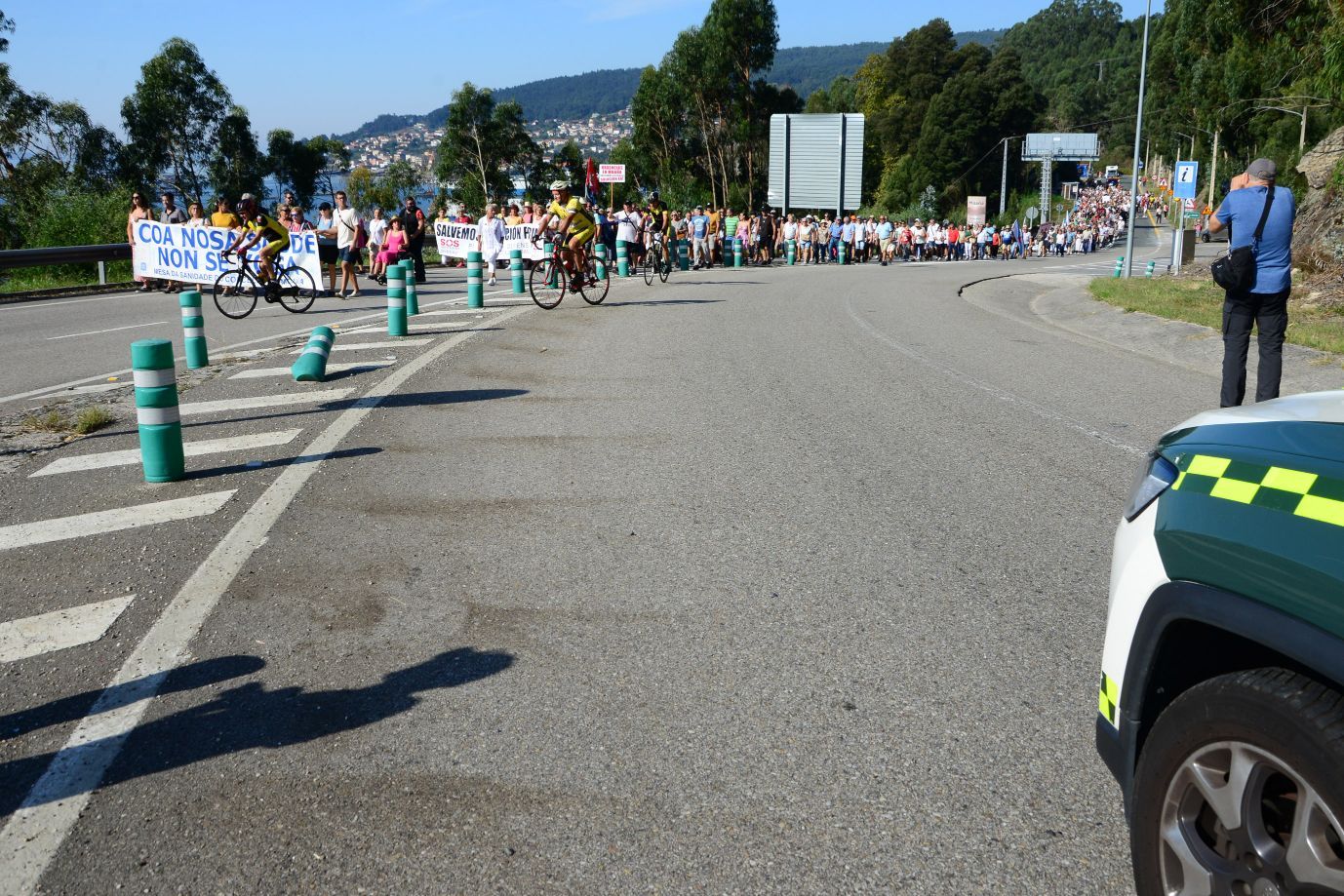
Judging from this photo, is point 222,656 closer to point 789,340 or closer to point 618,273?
point 789,340

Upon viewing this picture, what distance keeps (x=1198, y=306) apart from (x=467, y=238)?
2025 cm

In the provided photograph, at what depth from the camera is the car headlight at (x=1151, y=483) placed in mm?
2789

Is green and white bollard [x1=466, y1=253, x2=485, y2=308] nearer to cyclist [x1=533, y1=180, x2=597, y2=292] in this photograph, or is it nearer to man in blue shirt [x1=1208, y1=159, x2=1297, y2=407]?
cyclist [x1=533, y1=180, x2=597, y2=292]

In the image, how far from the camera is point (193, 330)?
11.7 m

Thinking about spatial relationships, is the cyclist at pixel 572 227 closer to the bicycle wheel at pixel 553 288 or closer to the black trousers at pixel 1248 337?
the bicycle wheel at pixel 553 288

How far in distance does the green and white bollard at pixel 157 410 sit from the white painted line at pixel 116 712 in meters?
0.76

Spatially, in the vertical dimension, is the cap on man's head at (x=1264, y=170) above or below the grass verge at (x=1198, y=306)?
above

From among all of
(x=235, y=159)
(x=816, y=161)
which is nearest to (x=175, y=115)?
(x=235, y=159)

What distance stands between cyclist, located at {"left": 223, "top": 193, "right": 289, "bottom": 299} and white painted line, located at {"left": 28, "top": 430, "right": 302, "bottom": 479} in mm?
9853

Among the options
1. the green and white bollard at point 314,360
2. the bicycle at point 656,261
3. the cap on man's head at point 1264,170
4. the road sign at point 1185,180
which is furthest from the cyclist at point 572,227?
the road sign at point 1185,180

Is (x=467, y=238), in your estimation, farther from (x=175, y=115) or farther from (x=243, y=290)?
(x=175, y=115)

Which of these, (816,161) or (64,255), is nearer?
(64,255)

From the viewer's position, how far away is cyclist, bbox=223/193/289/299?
58.1ft

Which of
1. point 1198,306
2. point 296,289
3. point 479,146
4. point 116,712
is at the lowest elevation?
point 116,712
